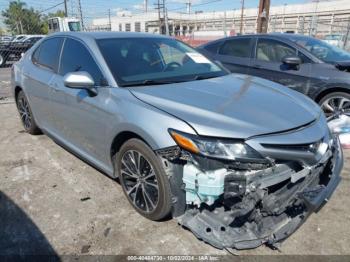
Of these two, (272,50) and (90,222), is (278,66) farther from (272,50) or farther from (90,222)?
(90,222)

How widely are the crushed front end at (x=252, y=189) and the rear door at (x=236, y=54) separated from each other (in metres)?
3.81

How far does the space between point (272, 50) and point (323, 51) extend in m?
0.86

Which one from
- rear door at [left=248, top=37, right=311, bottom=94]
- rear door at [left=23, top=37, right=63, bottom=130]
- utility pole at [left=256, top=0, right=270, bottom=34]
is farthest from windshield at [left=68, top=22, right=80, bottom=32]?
rear door at [left=23, top=37, right=63, bottom=130]

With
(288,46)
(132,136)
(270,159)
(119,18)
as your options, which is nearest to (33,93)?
(132,136)

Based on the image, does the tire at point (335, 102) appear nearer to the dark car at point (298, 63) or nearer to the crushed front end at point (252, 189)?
the dark car at point (298, 63)

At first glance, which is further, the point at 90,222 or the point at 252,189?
the point at 90,222

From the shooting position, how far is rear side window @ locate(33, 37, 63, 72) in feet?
13.1

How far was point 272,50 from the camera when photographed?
5836 mm

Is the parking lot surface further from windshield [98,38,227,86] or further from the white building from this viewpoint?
the white building

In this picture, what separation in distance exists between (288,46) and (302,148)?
12.5 feet

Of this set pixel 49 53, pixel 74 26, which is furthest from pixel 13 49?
pixel 49 53

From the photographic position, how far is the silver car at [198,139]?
87.6 inches

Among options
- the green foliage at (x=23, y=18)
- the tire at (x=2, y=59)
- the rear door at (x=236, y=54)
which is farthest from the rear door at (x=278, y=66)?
the green foliage at (x=23, y=18)

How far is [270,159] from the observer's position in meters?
2.21
